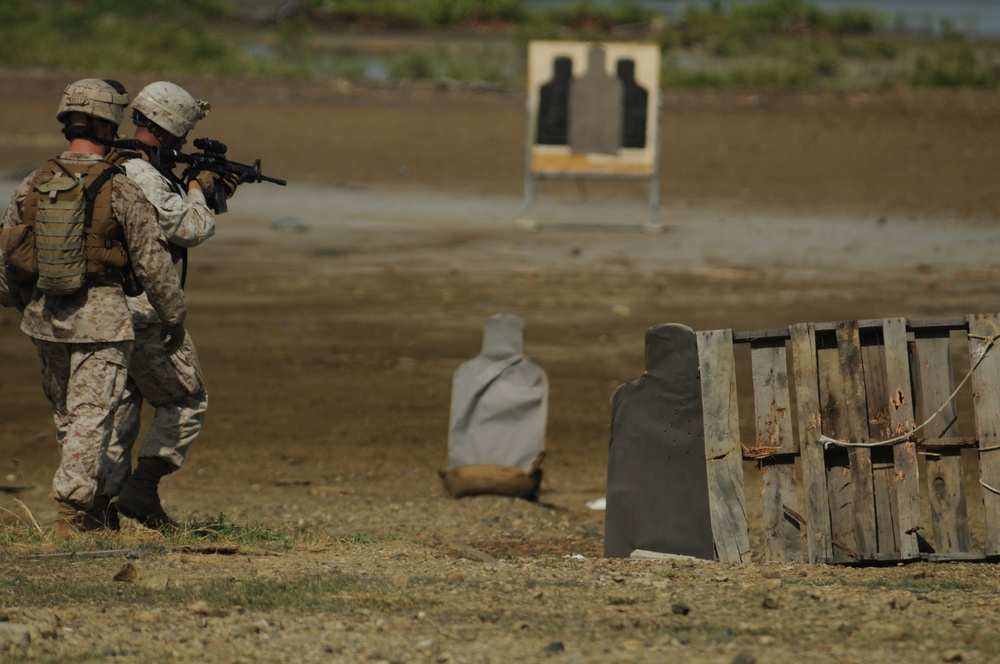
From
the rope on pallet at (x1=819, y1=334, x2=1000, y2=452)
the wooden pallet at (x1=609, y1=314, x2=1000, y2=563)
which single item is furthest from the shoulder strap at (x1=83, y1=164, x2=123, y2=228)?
the rope on pallet at (x1=819, y1=334, x2=1000, y2=452)

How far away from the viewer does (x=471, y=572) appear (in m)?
5.66

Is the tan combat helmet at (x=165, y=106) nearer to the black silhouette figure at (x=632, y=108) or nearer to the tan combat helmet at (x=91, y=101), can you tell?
the tan combat helmet at (x=91, y=101)

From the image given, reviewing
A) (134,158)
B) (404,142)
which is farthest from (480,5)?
(134,158)

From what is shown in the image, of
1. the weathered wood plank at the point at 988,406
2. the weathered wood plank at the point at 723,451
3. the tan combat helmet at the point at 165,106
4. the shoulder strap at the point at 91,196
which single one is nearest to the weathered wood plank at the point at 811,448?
the weathered wood plank at the point at 723,451

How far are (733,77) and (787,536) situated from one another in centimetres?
1864

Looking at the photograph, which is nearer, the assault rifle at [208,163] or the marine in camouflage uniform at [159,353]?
the marine in camouflage uniform at [159,353]

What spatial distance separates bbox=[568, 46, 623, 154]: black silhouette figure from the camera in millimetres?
15789

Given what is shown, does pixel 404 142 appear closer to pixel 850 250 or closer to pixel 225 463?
pixel 850 250

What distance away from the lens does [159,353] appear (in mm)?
6125

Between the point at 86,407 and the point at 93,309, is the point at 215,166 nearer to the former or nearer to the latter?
the point at 93,309

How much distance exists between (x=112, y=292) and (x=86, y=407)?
0.48 m

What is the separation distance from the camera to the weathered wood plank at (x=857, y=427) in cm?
602

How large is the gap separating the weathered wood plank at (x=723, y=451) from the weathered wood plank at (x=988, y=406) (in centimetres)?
102

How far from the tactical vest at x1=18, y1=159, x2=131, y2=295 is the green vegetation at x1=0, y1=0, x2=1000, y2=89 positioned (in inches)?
715
